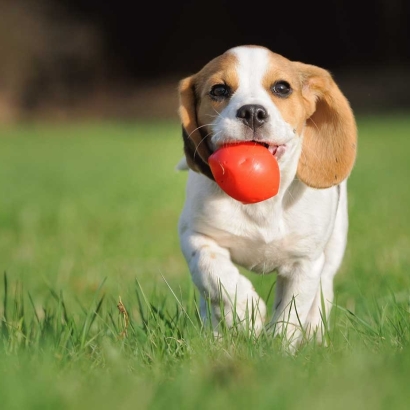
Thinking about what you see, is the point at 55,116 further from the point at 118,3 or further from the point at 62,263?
the point at 62,263

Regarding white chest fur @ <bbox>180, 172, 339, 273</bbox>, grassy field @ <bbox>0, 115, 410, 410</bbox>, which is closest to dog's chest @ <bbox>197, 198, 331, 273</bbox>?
white chest fur @ <bbox>180, 172, 339, 273</bbox>

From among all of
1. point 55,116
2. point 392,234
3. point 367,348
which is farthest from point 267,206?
point 55,116

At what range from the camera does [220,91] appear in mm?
3768

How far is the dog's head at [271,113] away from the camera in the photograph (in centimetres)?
357

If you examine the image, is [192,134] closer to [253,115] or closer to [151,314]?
[253,115]

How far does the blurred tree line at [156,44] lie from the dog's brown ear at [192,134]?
21.0 m

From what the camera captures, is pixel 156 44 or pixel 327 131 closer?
pixel 327 131

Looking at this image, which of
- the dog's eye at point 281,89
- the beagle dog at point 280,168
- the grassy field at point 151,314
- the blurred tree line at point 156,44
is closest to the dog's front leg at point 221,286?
the beagle dog at point 280,168

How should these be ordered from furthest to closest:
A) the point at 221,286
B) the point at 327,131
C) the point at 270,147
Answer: the point at 327,131 < the point at 270,147 < the point at 221,286

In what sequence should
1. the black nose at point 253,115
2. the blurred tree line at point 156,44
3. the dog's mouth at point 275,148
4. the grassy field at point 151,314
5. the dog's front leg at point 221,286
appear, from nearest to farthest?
the grassy field at point 151,314 → the dog's front leg at point 221,286 → the black nose at point 253,115 → the dog's mouth at point 275,148 → the blurred tree line at point 156,44

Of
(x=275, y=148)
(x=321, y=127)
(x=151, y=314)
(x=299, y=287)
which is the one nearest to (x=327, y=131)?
(x=321, y=127)

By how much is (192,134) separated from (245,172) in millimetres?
477

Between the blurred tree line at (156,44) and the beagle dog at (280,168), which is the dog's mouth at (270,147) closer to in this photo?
the beagle dog at (280,168)

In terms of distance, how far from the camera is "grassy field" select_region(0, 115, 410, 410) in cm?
233
